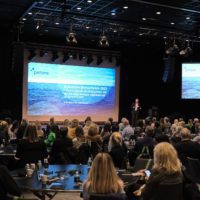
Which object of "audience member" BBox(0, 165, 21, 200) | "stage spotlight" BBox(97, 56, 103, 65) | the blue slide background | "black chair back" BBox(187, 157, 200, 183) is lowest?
"black chair back" BBox(187, 157, 200, 183)

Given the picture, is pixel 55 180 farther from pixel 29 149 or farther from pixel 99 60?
pixel 99 60

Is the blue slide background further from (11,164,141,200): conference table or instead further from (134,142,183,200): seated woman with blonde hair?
(134,142,183,200): seated woman with blonde hair

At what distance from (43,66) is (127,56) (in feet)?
16.0

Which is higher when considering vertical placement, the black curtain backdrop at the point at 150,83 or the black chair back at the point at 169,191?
the black curtain backdrop at the point at 150,83

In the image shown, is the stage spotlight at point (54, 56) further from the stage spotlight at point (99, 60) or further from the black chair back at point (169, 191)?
the black chair back at point (169, 191)

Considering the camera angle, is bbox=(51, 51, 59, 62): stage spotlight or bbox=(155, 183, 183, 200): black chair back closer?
bbox=(155, 183, 183, 200): black chair back

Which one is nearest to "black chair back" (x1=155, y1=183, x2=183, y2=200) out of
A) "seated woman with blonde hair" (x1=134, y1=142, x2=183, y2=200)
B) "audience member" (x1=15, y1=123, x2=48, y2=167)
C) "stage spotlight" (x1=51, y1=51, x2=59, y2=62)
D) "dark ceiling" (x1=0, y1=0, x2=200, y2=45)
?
"seated woman with blonde hair" (x1=134, y1=142, x2=183, y2=200)

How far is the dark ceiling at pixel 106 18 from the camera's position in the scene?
472 inches

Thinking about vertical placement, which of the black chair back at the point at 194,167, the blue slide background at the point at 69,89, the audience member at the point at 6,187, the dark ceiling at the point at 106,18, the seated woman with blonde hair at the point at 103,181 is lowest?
the black chair back at the point at 194,167

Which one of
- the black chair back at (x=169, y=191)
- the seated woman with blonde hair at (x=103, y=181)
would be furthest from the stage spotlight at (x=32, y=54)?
the seated woman with blonde hair at (x=103, y=181)

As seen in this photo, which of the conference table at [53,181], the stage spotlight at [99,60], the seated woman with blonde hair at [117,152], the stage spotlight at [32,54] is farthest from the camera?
the stage spotlight at [99,60]

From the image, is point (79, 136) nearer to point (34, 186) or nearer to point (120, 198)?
point (34, 186)

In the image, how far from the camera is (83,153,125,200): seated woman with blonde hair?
3135mm

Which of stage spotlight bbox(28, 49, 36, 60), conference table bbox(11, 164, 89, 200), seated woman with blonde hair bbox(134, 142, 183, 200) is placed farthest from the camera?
stage spotlight bbox(28, 49, 36, 60)
